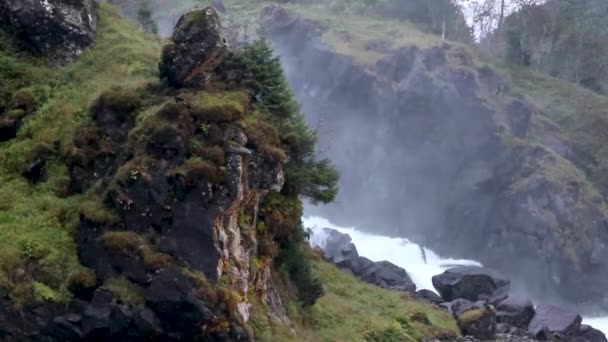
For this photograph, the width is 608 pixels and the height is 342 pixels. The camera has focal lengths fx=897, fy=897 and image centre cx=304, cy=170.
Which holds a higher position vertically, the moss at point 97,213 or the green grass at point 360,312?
the moss at point 97,213

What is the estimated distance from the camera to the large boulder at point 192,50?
26.0 metres

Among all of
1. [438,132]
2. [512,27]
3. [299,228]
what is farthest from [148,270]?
[512,27]

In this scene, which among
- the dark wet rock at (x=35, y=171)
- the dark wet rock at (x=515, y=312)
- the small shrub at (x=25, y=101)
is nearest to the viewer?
the dark wet rock at (x=35, y=171)

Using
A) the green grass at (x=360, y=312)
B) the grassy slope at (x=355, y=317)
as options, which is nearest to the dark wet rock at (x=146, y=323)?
the grassy slope at (x=355, y=317)

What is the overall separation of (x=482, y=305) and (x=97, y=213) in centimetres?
2229

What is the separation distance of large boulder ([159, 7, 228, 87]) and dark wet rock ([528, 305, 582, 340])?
20.2m

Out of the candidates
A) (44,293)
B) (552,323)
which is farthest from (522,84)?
(44,293)

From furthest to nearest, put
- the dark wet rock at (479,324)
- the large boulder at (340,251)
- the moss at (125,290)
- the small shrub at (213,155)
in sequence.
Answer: the large boulder at (340,251)
the dark wet rock at (479,324)
the small shrub at (213,155)
the moss at (125,290)

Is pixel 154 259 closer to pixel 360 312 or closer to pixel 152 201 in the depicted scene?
pixel 152 201

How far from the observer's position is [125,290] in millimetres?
21797

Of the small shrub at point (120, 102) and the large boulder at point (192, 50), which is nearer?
the small shrub at point (120, 102)

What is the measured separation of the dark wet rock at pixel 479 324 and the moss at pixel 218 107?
15508 millimetres

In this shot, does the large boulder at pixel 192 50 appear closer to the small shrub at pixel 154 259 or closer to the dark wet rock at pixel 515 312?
the small shrub at pixel 154 259

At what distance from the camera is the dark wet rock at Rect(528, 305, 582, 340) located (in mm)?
38250
